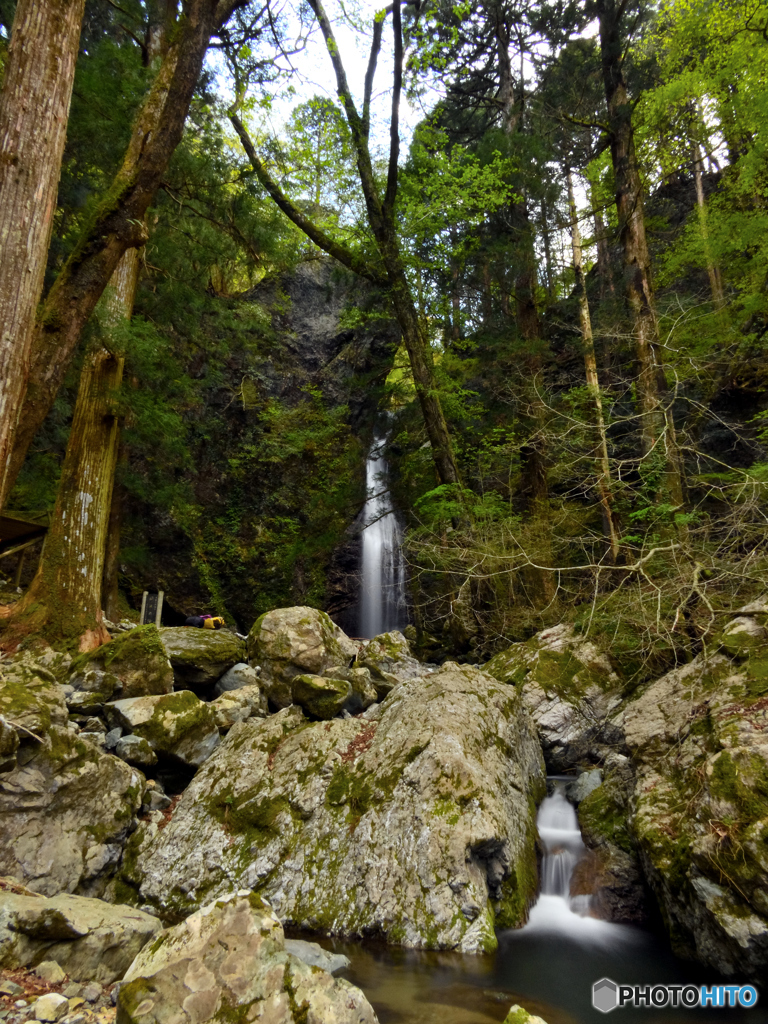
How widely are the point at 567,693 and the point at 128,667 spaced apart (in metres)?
5.20

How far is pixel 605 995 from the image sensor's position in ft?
12.2

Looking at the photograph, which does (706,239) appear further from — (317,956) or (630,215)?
(317,956)

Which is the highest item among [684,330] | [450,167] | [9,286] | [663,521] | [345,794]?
[450,167]

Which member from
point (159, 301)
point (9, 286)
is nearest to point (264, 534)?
point (159, 301)

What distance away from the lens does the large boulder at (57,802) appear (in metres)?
3.94

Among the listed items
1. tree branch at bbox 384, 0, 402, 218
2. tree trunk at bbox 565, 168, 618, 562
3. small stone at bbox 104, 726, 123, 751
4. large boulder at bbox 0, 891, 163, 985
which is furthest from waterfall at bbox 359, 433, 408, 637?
large boulder at bbox 0, 891, 163, 985

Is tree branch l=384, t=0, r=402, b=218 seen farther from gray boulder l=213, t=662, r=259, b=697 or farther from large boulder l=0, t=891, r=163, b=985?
large boulder l=0, t=891, r=163, b=985

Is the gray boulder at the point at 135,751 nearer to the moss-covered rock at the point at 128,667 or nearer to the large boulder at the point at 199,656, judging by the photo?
the moss-covered rock at the point at 128,667

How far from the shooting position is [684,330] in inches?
369

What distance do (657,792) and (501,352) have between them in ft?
30.0

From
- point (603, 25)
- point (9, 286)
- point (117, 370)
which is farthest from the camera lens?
point (603, 25)

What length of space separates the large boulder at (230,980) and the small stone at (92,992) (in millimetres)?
596

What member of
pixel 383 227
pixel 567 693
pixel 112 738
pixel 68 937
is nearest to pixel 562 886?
pixel 567 693

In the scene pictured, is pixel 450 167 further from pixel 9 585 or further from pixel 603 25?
pixel 9 585
